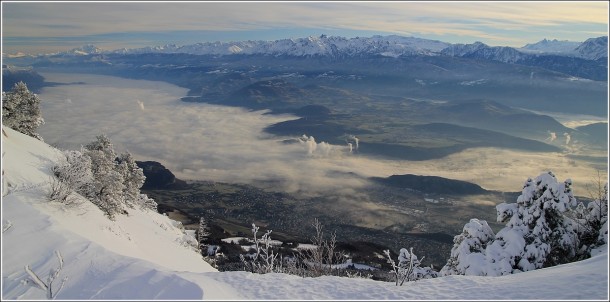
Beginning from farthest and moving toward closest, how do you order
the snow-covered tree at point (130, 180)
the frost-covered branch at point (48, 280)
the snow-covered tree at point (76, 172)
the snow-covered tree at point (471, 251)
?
the snow-covered tree at point (130, 180), the snow-covered tree at point (76, 172), the snow-covered tree at point (471, 251), the frost-covered branch at point (48, 280)

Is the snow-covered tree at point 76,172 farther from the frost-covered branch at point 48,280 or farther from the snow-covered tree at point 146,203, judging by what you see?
the frost-covered branch at point 48,280

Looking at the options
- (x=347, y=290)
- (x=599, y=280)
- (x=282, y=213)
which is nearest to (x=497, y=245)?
(x=599, y=280)

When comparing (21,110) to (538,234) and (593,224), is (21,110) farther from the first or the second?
(593,224)

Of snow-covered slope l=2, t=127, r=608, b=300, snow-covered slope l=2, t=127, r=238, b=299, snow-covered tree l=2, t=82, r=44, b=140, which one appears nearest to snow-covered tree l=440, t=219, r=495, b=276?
snow-covered slope l=2, t=127, r=608, b=300

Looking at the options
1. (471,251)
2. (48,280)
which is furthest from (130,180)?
(48,280)

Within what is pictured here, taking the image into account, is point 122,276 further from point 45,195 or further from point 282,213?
point 282,213

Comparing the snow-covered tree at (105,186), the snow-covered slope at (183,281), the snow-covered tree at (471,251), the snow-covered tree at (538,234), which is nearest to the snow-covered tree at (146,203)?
the snow-covered tree at (105,186)

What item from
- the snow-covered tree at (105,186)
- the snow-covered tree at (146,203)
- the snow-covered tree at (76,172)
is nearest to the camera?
the snow-covered tree at (76,172)
